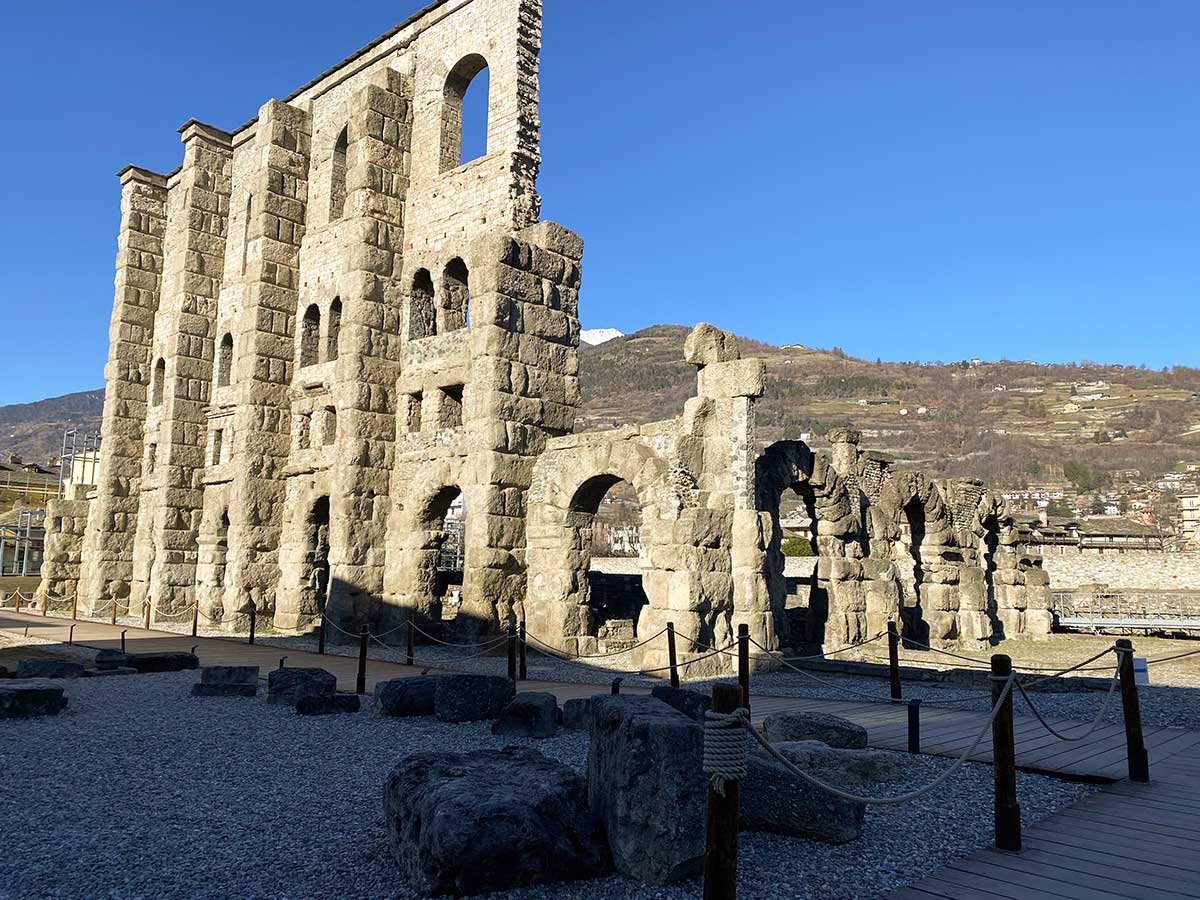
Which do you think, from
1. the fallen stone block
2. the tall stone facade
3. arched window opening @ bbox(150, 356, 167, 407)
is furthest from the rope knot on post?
arched window opening @ bbox(150, 356, 167, 407)

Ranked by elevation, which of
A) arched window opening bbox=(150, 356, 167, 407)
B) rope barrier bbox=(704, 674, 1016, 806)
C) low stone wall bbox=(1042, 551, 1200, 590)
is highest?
arched window opening bbox=(150, 356, 167, 407)

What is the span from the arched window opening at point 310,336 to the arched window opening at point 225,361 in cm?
323

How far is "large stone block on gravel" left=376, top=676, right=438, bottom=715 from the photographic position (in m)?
8.21

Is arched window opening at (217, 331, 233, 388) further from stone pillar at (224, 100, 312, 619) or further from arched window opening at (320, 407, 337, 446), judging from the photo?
arched window opening at (320, 407, 337, 446)

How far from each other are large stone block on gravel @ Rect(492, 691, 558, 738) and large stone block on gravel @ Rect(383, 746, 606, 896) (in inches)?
110

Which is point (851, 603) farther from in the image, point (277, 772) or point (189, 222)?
point (189, 222)

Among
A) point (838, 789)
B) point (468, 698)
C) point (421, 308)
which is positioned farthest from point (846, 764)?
point (421, 308)

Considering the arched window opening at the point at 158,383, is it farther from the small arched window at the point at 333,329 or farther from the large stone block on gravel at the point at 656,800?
the large stone block on gravel at the point at 656,800

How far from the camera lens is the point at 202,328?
78.9 ft

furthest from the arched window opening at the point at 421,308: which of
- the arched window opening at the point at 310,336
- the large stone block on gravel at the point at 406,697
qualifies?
the large stone block on gravel at the point at 406,697

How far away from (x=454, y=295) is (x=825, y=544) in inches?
357

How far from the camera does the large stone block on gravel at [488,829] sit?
3.70m

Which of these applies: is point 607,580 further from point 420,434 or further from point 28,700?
point 28,700

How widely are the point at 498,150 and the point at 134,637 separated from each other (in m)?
11.7
